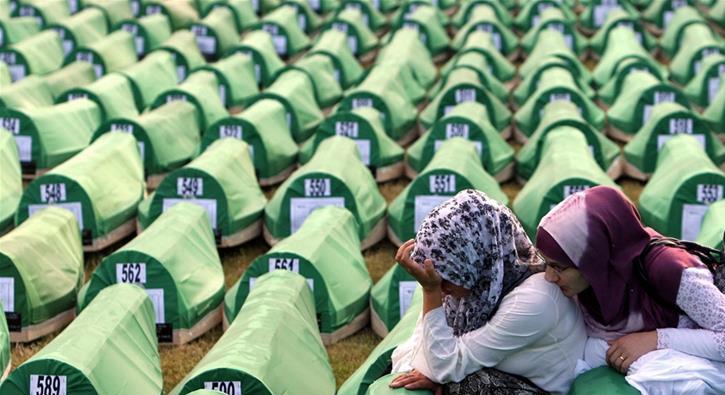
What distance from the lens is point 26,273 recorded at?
689cm

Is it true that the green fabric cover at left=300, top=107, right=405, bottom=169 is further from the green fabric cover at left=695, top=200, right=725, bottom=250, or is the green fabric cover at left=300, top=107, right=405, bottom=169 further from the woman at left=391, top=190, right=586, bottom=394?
the woman at left=391, top=190, right=586, bottom=394

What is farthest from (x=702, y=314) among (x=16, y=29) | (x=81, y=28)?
(x=16, y=29)

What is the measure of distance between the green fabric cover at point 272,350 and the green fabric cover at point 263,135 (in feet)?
10.5

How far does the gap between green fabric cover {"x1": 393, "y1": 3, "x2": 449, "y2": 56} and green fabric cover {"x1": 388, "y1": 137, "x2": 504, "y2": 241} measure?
5395mm

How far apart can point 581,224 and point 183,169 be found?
477 centimetres

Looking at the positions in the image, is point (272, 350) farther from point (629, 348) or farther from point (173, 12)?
point (173, 12)

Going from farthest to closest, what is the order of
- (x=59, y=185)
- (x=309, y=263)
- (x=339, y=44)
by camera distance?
(x=339, y=44)
(x=59, y=185)
(x=309, y=263)

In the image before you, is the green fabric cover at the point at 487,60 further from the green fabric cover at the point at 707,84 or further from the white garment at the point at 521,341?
the white garment at the point at 521,341

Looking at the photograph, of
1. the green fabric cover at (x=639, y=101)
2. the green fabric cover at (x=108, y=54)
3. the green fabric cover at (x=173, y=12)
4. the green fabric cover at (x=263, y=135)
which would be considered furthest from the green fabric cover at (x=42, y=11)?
the green fabric cover at (x=639, y=101)

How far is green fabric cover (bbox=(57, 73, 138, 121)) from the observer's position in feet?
34.7

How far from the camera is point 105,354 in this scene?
5.45 meters

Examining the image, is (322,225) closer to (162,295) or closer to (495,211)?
(162,295)

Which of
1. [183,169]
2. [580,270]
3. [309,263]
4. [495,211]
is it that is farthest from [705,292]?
[183,169]

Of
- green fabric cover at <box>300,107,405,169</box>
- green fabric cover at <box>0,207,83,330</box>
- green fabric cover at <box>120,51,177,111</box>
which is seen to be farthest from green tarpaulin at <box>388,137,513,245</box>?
green fabric cover at <box>120,51,177,111</box>
